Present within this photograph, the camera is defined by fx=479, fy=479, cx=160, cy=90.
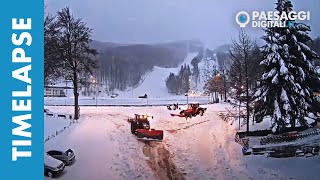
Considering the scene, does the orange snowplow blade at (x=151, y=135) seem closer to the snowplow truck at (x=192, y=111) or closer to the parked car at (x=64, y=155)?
the snowplow truck at (x=192, y=111)

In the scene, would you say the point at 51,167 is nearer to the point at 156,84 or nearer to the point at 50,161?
the point at 50,161

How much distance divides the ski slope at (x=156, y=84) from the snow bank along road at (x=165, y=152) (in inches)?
5.3

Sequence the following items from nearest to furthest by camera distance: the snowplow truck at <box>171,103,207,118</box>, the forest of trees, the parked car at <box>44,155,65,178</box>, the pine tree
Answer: the parked car at <box>44,155,65,178</box> → the pine tree → the forest of trees → the snowplow truck at <box>171,103,207,118</box>

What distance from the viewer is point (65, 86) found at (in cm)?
355

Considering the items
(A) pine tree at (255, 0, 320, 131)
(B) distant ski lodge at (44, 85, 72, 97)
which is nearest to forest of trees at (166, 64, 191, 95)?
(A) pine tree at (255, 0, 320, 131)

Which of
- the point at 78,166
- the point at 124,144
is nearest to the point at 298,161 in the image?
the point at 124,144

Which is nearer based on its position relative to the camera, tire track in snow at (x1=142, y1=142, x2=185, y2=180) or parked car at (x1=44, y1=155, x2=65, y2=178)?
parked car at (x1=44, y1=155, x2=65, y2=178)

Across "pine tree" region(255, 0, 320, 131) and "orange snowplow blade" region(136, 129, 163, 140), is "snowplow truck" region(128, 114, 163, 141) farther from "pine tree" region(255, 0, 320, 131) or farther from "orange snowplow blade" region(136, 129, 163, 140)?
"pine tree" region(255, 0, 320, 131)

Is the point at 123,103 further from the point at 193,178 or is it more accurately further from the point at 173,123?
the point at 193,178

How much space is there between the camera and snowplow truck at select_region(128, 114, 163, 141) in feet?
12.0

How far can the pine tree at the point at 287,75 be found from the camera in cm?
348

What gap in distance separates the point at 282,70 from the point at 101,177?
1.52 meters

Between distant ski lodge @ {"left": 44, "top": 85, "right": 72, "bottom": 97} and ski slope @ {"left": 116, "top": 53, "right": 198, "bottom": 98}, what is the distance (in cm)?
44

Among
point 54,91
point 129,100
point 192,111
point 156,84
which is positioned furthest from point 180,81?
point 54,91
